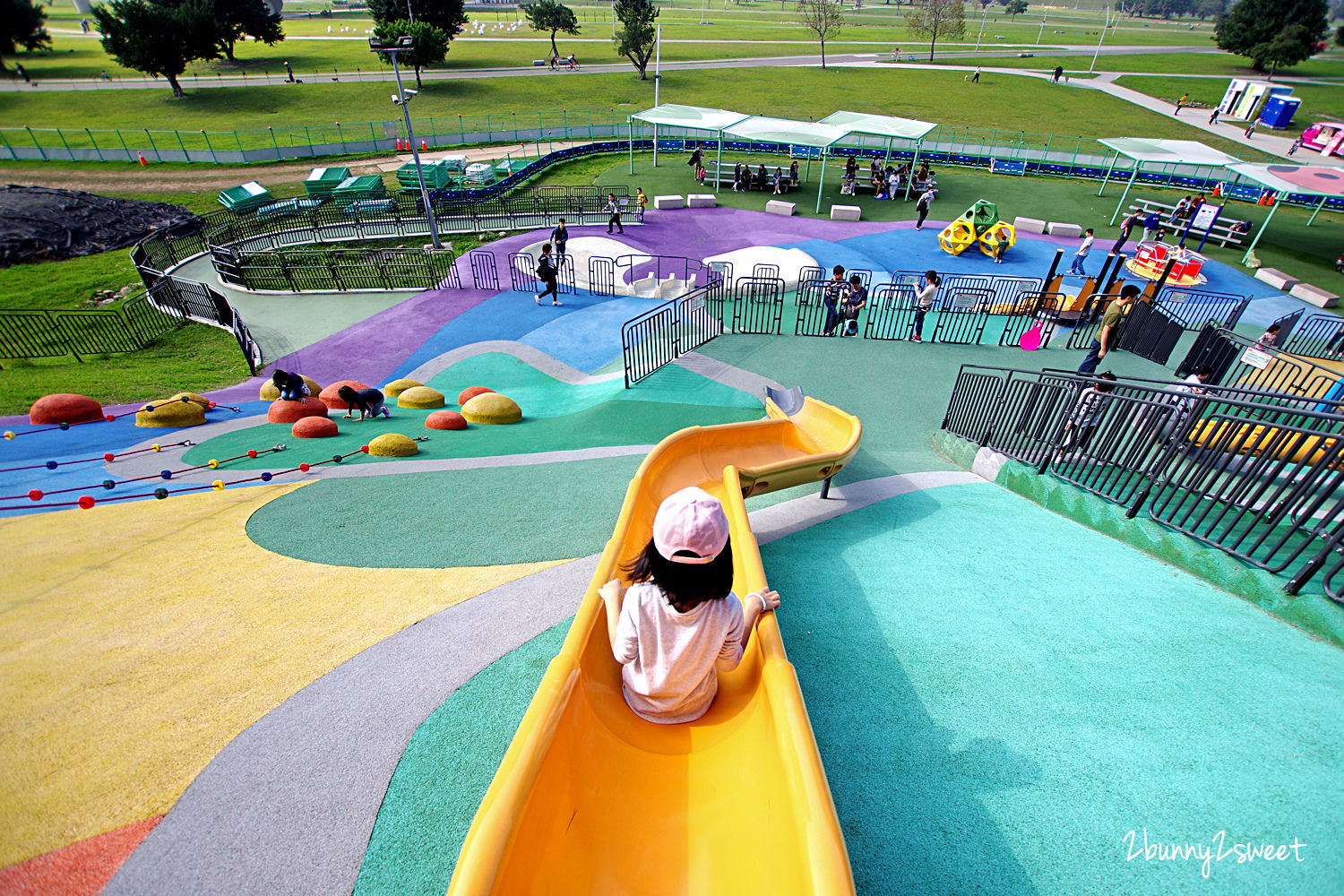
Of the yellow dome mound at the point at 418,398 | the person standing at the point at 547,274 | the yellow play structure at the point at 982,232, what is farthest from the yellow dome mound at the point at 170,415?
the yellow play structure at the point at 982,232

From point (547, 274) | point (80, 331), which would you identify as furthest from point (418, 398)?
point (80, 331)

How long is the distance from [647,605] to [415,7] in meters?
79.7

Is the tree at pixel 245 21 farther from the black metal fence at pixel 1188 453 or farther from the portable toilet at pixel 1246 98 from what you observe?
the portable toilet at pixel 1246 98

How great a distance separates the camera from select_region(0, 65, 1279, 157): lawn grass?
46.9 meters

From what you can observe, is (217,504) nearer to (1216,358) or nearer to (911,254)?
(1216,358)

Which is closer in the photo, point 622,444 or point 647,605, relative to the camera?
point 647,605

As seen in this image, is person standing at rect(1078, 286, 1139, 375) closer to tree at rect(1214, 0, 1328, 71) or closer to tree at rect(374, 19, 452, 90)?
tree at rect(374, 19, 452, 90)

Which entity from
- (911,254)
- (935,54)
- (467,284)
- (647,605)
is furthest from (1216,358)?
(935,54)

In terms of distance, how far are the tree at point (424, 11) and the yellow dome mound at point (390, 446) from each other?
72156mm

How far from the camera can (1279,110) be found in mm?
45281

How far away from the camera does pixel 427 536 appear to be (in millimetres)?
5684

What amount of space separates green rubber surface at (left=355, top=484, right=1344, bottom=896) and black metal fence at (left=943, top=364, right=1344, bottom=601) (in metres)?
0.83

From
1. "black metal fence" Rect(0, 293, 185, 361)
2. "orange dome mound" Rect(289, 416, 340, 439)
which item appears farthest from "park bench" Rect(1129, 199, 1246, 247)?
"black metal fence" Rect(0, 293, 185, 361)

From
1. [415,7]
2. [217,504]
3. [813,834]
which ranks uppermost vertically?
[415,7]
